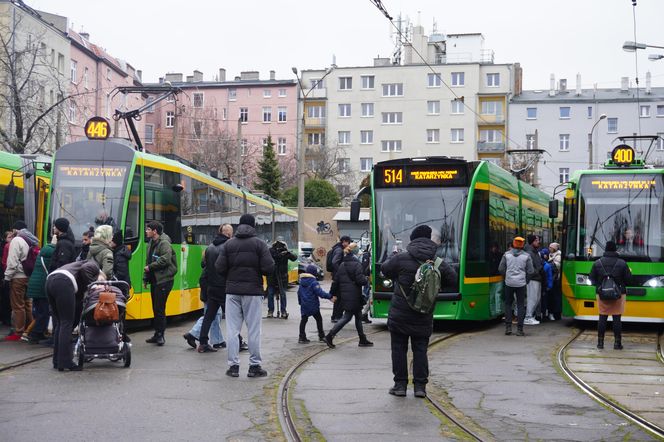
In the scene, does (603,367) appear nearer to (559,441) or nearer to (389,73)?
(559,441)

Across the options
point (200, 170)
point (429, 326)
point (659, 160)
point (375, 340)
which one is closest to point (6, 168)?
point (200, 170)

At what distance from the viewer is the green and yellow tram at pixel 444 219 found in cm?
1711

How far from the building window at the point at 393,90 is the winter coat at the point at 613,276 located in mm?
71655

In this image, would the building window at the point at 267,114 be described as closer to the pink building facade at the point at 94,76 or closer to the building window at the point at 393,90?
the building window at the point at 393,90

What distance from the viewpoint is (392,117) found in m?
86.6

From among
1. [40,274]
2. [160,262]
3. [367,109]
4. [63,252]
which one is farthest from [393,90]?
[63,252]

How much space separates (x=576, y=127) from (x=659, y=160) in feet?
25.4

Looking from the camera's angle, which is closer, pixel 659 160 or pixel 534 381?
pixel 534 381

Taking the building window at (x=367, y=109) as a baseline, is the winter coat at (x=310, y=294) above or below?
below

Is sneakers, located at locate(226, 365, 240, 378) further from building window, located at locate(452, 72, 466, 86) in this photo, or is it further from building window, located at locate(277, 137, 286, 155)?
building window, located at locate(277, 137, 286, 155)

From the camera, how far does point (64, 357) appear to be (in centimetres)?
1112

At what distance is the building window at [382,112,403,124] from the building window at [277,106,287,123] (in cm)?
995

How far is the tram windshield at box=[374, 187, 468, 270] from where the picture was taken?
674 inches

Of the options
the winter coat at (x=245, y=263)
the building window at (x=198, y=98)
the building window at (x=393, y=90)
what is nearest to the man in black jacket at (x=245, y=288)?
the winter coat at (x=245, y=263)
